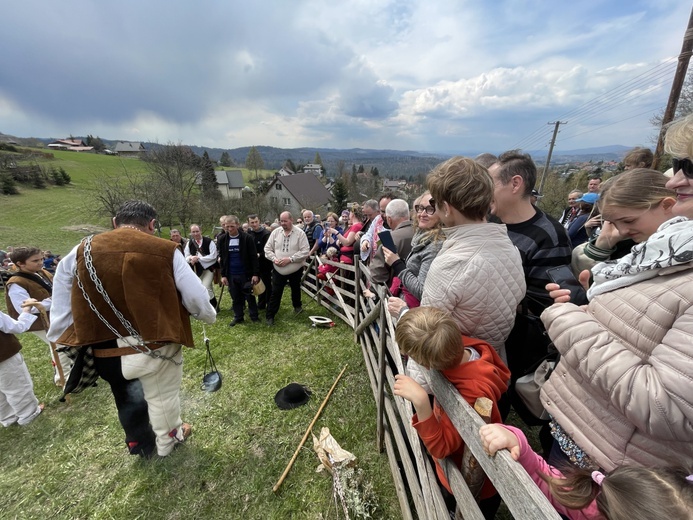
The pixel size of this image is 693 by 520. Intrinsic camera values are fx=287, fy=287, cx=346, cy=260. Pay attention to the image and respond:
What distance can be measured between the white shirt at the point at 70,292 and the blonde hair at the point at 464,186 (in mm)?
2292

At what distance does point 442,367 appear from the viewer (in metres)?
1.46

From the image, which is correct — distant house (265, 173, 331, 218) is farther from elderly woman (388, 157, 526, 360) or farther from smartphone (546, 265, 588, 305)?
elderly woman (388, 157, 526, 360)

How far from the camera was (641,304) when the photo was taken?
3.38 feet

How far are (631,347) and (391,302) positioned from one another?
1581 mm

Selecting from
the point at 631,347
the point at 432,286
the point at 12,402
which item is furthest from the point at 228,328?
the point at 631,347

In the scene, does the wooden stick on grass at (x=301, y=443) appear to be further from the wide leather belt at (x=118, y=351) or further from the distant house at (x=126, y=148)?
the distant house at (x=126, y=148)

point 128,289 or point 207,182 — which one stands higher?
point 207,182

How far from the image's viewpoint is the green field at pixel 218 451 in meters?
2.81

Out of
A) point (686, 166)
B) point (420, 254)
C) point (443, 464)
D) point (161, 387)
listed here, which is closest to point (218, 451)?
point (161, 387)

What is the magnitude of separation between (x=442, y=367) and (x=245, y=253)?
5.60 m

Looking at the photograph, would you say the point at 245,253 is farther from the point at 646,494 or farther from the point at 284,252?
the point at 646,494

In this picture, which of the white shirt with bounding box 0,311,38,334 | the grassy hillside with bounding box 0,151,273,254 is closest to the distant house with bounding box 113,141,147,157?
the grassy hillside with bounding box 0,151,273,254

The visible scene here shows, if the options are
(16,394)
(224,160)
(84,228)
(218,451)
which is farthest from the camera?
(224,160)

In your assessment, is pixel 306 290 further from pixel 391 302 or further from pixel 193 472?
pixel 391 302
